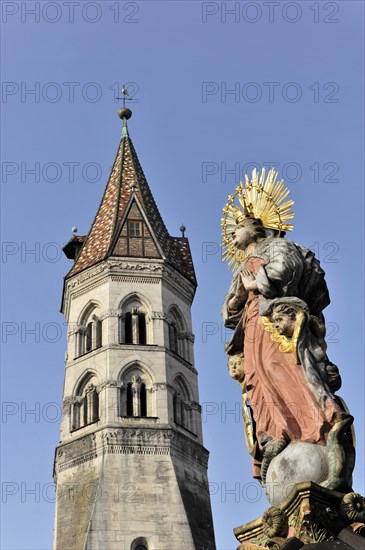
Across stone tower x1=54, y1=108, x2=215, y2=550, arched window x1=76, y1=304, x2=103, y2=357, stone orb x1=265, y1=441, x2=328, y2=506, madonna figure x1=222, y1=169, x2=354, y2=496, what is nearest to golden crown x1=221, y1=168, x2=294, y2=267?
madonna figure x1=222, y1=169, x2=354, y2=496

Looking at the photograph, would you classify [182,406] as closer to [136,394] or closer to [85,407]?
[136,394]

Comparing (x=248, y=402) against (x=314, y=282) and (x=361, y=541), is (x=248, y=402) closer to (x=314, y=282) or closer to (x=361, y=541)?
(x=314, y=282)

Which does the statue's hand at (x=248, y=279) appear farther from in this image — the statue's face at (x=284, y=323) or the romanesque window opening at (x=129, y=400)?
the romanesque window opening at (x=129, y=400)

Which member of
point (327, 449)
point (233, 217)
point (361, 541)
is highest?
point (233, 217)

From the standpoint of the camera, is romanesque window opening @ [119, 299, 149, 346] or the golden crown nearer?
the golden crown

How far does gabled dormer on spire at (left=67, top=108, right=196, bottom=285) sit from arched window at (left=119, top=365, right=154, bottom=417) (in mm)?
4661

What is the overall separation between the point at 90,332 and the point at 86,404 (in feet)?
9.77

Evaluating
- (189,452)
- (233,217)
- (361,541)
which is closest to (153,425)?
(189,452)

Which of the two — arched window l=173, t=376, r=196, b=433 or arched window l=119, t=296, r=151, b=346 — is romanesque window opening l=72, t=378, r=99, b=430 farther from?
arched window l=173, t=376, r=196, b=433

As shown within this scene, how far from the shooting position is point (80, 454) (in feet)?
104

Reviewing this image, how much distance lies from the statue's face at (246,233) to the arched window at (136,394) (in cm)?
2456

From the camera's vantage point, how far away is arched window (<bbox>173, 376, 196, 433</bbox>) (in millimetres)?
33219

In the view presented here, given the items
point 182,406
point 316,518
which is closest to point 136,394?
point 182,406

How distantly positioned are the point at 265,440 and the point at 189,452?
26.0m
